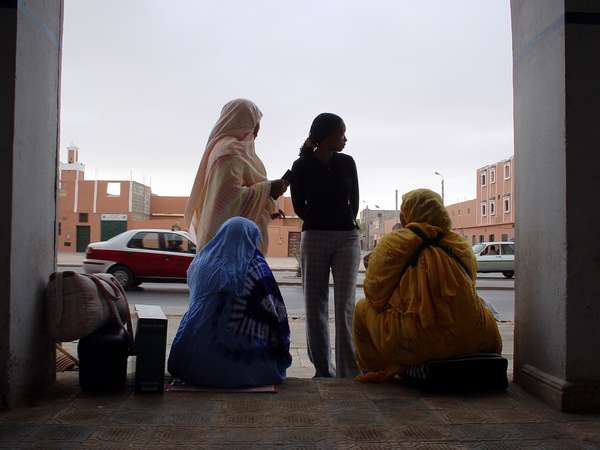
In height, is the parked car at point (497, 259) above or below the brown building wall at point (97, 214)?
below

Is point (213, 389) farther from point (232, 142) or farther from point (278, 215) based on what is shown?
point (232, 142)

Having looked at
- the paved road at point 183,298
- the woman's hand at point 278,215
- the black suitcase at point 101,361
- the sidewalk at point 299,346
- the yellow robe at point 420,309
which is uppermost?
the woman's hand at point 278,215

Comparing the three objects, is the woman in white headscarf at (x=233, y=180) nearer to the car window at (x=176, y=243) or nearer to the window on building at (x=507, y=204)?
the car window at (x=176, y=243)

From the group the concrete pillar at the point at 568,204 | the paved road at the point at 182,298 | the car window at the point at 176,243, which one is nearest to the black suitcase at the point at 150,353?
the concrete pillar at the point at 568,204

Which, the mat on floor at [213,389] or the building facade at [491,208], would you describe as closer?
the mat on floor at [213,389]

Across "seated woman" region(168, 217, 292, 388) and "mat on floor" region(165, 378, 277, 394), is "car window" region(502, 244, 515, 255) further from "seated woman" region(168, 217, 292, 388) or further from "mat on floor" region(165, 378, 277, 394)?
"mat on floor" region(165, 378, 277, 394)

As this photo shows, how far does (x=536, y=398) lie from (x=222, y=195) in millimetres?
2188

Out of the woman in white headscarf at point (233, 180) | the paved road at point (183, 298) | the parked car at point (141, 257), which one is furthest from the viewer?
the parked car at point (141, 257)

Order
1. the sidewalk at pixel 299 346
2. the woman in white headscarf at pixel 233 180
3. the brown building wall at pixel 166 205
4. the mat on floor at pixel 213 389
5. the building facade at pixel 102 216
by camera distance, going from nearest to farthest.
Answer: the mat on floor at pixel 213 389 → the woman in white headscarf at pixel 233 180 → the sidewalk at pixel 299 346 → the building facade at pixel 102 216 → the brown building wall at pixel 166 205

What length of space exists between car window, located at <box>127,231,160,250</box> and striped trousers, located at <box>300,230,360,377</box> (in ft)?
32.5

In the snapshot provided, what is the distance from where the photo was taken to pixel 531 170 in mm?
3236

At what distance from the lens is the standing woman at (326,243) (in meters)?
3.87

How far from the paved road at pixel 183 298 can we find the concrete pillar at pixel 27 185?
6.05 meters

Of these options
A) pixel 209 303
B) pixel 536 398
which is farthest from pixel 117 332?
pixel 536 398
